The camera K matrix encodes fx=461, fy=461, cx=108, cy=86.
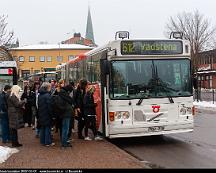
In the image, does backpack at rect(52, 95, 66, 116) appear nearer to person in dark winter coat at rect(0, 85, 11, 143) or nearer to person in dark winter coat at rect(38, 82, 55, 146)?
person in dark winter coat at rect(38, 82, 55, 146)

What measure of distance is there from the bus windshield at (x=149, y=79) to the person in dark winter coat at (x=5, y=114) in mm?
3070

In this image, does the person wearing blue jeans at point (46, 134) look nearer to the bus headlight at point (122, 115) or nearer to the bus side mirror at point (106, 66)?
the bus headlight at point (122, 115)

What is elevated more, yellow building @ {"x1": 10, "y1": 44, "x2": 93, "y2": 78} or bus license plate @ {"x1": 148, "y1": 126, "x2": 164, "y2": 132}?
yellow building @ {"x1": 10, "y1": 44, "x2": 93, "y2": 78}

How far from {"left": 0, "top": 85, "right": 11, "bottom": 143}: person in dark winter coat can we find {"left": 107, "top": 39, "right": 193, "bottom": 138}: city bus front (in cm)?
301

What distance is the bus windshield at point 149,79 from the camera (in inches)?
513

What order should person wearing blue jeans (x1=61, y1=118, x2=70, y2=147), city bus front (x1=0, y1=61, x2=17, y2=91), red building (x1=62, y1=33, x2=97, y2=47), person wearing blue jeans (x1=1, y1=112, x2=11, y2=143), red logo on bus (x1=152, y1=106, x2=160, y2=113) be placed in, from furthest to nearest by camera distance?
red building (x1=62, y1=33, x2=97, y2=47) → city bus front (x1=0, y1=61, x2=17, y2=91) → person wearing blue jeans (x1=1, y1=112, x2=11, y2=143) → red logo on bus (x1=152, y1=106, x2=160, y2=113) → person wearing blue jeans (x1=61, y1=118, x2=70, y2=147)

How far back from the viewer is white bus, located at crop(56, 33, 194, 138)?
42.5 feet

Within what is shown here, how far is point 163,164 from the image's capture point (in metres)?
10.2

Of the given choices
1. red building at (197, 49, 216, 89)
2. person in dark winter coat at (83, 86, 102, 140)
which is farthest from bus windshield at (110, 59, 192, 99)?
red building at (197, 49, 216, 89)

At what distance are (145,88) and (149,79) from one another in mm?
283

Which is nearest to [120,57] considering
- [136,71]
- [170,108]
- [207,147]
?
[136,71]

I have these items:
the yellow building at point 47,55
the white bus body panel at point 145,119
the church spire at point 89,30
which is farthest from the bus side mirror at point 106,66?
the church spire at point 89,30

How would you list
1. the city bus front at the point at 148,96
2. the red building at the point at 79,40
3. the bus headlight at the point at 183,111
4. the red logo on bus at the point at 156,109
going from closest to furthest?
the city bus front at the point at 148,96 → the red logo on bus at the point at 156,109 → the bus headlight at the point at 183,111 → the red building at the point at 79,40

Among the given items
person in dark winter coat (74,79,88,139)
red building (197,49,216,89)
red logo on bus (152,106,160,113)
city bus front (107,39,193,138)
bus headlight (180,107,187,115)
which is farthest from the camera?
red building (197,49,216,89)
